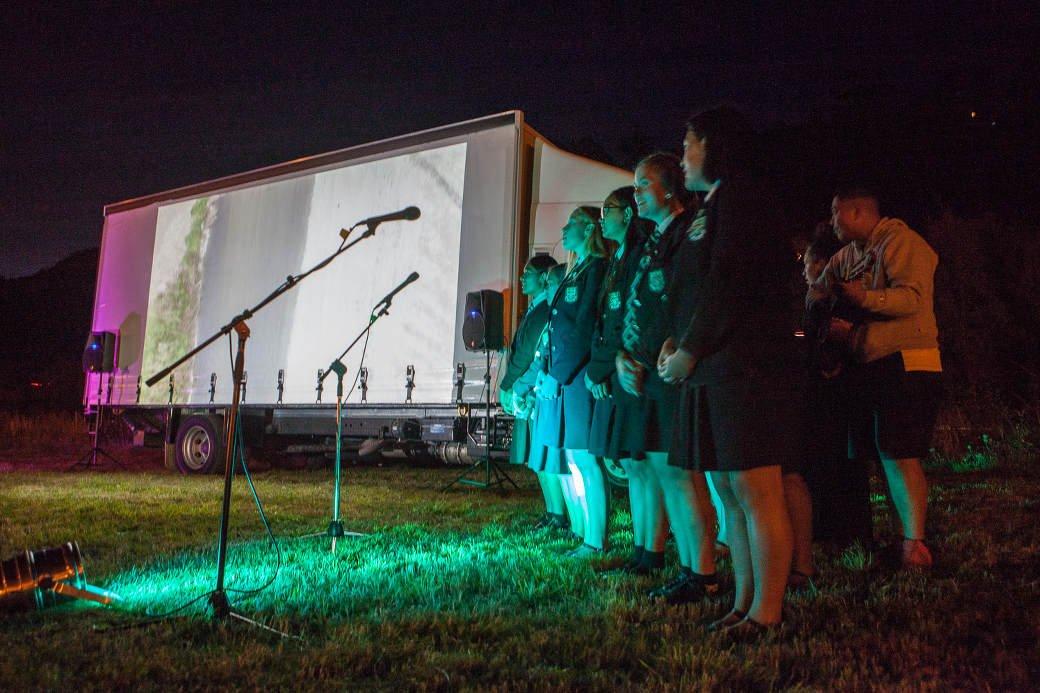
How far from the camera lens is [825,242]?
435 centimetres

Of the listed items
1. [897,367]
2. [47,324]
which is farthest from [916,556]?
[47,324]

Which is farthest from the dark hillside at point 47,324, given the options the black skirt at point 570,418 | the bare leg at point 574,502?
the black skirt at point 570,418

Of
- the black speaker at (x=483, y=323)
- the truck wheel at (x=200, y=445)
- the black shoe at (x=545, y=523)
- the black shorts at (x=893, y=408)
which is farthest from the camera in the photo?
the truck wheel at (x=200, y=445)

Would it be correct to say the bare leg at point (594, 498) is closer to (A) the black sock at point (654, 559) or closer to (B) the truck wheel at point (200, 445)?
(A) the black sock at point (654, 559)

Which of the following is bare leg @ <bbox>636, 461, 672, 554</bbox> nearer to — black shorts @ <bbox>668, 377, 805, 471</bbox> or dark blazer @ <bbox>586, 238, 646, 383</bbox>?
dark blazer @ <bbox>586, 238, 646, 383</bbox>

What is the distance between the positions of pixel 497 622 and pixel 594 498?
1.50 meters

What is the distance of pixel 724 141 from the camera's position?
2.72 m

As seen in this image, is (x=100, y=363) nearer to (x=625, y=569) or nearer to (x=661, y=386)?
(x=625, y=569)

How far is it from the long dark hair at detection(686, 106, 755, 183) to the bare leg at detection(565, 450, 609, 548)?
1.92m

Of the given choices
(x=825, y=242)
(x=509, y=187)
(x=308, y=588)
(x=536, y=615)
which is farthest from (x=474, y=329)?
(x=536, y=615)

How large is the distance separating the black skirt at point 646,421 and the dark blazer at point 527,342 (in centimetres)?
155

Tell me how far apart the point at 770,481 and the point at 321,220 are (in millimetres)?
7460

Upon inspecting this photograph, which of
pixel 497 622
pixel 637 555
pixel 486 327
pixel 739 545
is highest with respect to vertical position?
pixel 486 327

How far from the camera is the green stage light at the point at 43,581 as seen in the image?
9.64 feet
